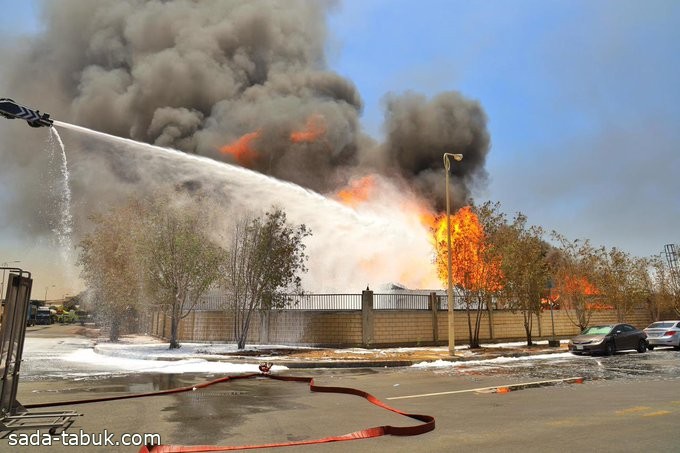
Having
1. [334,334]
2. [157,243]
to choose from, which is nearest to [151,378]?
[157,243]

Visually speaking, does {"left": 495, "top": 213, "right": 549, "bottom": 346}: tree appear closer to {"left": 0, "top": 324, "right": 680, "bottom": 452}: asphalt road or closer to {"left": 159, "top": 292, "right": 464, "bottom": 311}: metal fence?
{"left": 159, "top": 292, "right": 464, "bottom": 311}: metal fence

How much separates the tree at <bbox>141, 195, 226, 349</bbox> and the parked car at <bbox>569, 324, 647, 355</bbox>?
1412cm

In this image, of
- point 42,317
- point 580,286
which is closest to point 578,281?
point 580,286

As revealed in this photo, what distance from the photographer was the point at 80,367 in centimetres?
1461

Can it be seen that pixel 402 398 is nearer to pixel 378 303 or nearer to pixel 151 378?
pixel 151 378

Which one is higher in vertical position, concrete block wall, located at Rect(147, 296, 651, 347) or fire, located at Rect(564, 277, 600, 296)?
fire, located at Rect(564, 277, 600, 296)

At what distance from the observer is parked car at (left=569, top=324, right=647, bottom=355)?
1897 cm

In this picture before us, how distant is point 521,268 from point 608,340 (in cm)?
464

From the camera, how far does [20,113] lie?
12938 millimetres

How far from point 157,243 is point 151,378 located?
8944 millimetres

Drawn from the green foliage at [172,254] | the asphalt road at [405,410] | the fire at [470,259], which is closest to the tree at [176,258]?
the green foliage at [172,254]

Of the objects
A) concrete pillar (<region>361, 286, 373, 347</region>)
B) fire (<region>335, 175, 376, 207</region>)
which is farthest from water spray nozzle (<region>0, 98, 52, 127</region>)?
fire (<region>335, 175, 376, 207</region>)

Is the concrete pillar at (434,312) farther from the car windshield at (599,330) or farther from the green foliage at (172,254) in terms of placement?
the green foliage at (172,254)

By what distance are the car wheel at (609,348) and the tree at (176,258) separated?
15011mm
